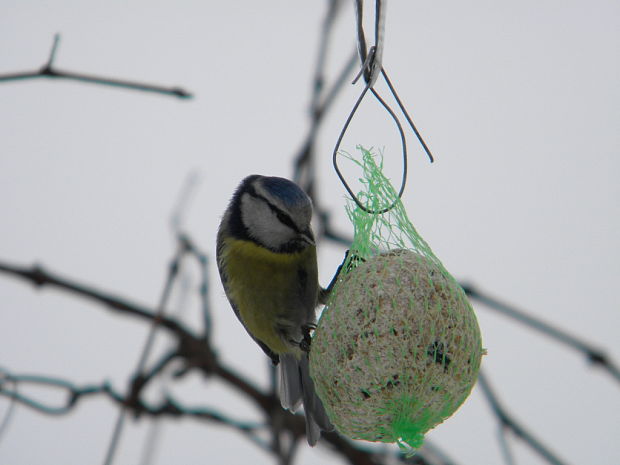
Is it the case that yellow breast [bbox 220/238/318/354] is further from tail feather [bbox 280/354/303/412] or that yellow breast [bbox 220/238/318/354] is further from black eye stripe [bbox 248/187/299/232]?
black eye stripe [bbox 248/187/299/232]

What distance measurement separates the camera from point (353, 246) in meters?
2.32

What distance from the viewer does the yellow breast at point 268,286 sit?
2.83m

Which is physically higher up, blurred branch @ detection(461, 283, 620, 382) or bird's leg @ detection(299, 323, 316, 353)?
blurred branch @ detection(461, 283, 620, 382)

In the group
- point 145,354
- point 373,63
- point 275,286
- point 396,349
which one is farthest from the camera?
point 275,286

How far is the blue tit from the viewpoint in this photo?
2.78 meters

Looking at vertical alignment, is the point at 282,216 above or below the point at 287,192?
below

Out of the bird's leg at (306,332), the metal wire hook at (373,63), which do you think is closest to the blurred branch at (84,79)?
the metal wire hook at (373,63)

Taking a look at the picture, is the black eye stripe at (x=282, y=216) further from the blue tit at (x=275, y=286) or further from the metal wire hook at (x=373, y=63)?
the metal wire hook at (x=373, y=63)

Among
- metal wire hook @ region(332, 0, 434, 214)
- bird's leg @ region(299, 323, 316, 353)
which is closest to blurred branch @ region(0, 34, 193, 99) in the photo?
metal wire hook @ region(332, 0, 434, 214)

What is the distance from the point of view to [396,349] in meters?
1.99

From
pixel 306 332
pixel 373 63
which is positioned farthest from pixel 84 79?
pixel 306 332

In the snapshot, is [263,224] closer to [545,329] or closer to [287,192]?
[287,192]

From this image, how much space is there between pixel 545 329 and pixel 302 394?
901mm

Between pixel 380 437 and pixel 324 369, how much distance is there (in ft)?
0.83
